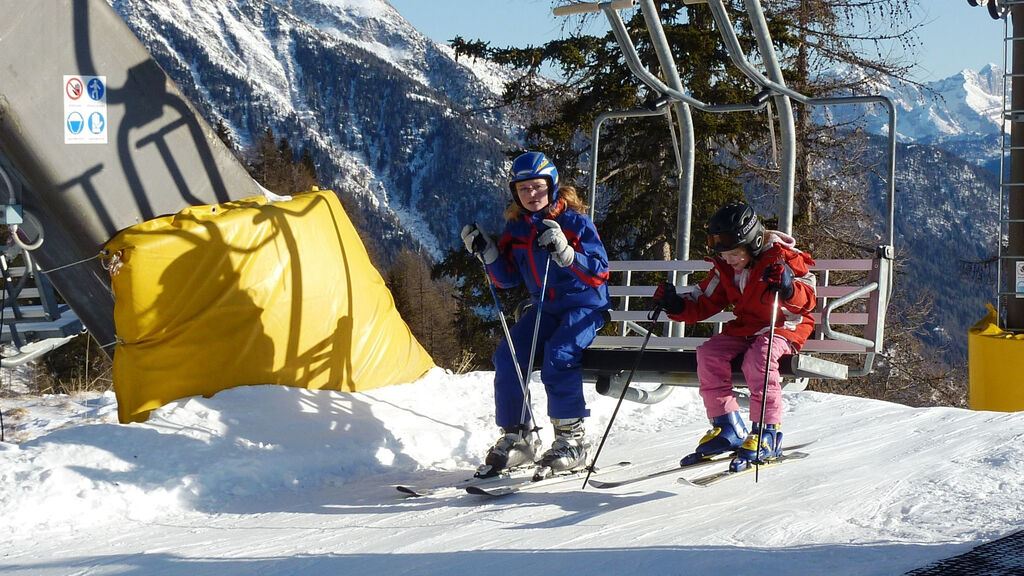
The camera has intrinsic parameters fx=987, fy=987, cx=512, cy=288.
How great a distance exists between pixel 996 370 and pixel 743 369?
563cm

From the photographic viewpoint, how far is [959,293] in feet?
479

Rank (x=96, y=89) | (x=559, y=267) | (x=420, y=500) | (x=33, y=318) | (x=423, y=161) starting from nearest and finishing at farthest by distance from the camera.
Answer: (x=420, y=500) < (x=559, y=267) < (x=96, y=89) < (x=33, y=318) < (x=423, y=161)

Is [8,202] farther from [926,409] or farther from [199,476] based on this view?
[926,409]

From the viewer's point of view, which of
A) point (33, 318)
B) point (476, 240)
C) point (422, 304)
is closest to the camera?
point (476, 240)

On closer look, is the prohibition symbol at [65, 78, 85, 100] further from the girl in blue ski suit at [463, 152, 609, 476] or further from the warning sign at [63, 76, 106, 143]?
the girl in blue ski suit at [463, 152, 609, 476]

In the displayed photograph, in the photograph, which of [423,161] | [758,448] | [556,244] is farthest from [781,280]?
[423,161]

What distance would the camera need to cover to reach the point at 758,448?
422cm

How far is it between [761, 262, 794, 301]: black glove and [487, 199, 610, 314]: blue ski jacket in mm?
808

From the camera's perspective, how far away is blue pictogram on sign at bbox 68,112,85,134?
5500mm

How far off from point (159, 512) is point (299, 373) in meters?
1.59

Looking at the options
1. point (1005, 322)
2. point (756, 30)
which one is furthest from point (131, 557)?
point (1005, 322)

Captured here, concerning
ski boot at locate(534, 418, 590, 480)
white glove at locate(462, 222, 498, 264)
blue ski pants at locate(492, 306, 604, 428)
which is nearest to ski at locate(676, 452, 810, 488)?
ski boot at locate(534, 418, 590, 480)

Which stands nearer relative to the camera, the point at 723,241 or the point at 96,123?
the point at 723,241

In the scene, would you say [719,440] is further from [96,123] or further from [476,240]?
[96,123]
